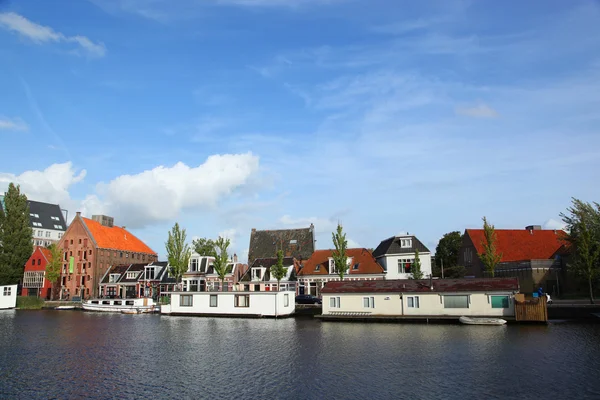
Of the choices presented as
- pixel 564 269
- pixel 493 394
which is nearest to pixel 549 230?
pixel 564 269

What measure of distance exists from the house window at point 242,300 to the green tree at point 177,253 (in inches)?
966

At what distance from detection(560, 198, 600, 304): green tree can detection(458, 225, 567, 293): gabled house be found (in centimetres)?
253

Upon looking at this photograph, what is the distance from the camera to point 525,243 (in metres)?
83.0

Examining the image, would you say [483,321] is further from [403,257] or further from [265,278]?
[265,278]

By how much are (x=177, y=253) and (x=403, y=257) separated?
42434 mm

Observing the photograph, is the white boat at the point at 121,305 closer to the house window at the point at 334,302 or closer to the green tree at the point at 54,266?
the green tree at the point at 54,266

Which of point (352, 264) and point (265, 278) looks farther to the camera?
point (352, 264)

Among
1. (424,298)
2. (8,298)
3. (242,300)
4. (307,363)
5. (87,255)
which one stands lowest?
(307,363)

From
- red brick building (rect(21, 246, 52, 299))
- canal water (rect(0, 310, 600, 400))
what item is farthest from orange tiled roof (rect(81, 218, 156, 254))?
canal water (rect(0, 310, 600, 400))

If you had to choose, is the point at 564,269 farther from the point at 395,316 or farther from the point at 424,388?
the point at 424,388

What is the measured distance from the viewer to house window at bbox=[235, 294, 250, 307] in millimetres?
69500

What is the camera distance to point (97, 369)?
3312 centimetres

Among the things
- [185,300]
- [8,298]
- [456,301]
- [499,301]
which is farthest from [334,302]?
[8,298]

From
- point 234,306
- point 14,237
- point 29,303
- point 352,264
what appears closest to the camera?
point 234,306
